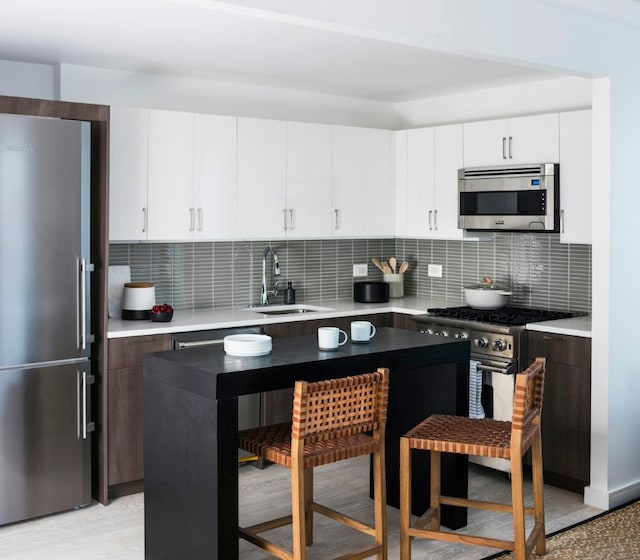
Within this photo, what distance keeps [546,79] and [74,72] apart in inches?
113

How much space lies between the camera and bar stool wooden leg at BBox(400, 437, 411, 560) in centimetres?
345

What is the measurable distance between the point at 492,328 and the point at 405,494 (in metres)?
1.58

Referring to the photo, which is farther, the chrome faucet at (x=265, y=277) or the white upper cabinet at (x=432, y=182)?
the chrome faucet at (x=265, y=277)

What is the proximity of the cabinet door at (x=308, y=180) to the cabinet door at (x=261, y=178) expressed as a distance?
6 centimetres

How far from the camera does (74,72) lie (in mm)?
4844

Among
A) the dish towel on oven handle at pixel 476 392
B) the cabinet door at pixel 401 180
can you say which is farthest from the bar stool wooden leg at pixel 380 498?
the cabinet door at pixel 401 180

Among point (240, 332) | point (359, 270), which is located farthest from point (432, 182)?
point (240, 332)

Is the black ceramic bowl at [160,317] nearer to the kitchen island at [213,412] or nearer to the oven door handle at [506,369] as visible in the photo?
the kitchen island at [213,412]

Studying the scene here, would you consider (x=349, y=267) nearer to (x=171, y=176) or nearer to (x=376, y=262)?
(x=376, y=262)

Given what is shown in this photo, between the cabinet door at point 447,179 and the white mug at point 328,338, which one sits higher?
the cabinet door at point 447,179

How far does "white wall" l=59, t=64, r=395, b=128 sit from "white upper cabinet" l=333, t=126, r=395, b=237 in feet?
1.14

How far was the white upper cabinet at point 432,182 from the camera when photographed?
218 inches

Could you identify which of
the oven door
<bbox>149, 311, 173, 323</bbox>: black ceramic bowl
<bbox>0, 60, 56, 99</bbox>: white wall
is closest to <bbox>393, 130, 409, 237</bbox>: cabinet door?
the oven door

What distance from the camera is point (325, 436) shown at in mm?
3162
